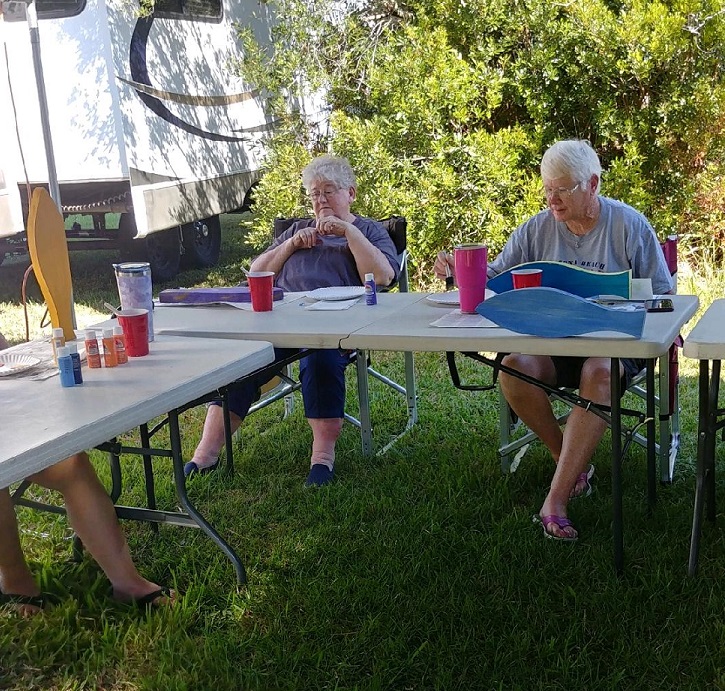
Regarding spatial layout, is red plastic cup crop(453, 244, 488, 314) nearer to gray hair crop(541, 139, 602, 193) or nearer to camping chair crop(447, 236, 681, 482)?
camping chair crop(447, 236, 681, 482)

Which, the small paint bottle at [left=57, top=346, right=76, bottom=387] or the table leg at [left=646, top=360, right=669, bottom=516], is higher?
the small paint bottle at [left=57, top=346, right=76, bottom=387]

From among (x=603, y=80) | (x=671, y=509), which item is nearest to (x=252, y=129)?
(x=603, y=80)

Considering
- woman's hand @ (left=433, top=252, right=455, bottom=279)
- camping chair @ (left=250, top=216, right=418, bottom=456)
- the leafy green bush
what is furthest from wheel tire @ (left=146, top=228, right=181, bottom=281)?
woman's hand @ (left=433, top=252, right=455, bottom=279)

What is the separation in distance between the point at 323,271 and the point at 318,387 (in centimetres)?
42

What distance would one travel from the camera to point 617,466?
2105 mm

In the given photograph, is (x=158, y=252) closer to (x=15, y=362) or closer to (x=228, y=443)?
(x=228, y=443)

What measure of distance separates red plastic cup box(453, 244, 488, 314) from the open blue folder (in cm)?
10

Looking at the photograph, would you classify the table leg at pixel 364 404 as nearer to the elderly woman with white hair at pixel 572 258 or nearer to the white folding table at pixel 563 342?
the elderly woman with white hair at pixel 572 258

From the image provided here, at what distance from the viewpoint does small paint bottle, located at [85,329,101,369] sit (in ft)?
6.12

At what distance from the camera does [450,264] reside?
8.59ft

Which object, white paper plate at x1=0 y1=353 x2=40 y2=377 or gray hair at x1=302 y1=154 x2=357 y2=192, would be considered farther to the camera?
gray hair at x1=302 y1=154 x2=357 y2=192

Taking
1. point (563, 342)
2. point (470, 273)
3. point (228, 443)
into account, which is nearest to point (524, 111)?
point (228, 443)

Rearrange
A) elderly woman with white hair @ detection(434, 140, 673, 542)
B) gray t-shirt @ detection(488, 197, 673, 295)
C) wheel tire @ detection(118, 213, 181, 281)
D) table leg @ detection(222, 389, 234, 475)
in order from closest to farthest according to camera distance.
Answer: elderly woman with white hair @ detection(434, 140, 673, 542) → gray t-shirt @ detection(488, 197, 673, 295) → table leg @ detection(222, 389, 234, 475) → wheel tire @ detection(118, 213, 181, 281)

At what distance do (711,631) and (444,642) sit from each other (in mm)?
578
